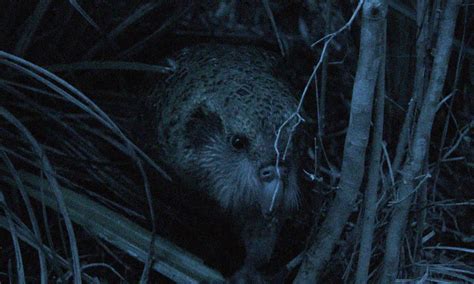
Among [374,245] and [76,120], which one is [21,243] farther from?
[374,245]

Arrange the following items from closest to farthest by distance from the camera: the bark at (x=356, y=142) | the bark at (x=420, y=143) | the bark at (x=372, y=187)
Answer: the bark at (x=356, y=142) → the bark at (x=372, y=187) → the bark at (x=420, y=143)

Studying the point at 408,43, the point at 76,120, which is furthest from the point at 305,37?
the point at 76,120

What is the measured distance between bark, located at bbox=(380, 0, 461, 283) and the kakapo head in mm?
398

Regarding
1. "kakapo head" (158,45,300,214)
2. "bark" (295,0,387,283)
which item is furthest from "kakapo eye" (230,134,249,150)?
"bark" (295,0,387,283)

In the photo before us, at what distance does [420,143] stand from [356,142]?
229 millimetres

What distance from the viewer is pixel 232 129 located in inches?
106

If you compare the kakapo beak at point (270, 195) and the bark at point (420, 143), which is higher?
the bark at point (420, 143)

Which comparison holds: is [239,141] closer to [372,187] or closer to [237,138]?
[237,138]

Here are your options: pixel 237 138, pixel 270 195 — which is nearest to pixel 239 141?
pixel 237 138

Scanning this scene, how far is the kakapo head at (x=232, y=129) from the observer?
256cm

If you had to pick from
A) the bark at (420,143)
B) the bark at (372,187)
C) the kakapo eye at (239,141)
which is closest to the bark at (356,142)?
Result: the bark at (372,187)

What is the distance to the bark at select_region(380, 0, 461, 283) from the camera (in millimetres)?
2096

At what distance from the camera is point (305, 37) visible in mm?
3363

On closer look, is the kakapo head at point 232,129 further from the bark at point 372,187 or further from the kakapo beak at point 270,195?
the bark at point 372,187
